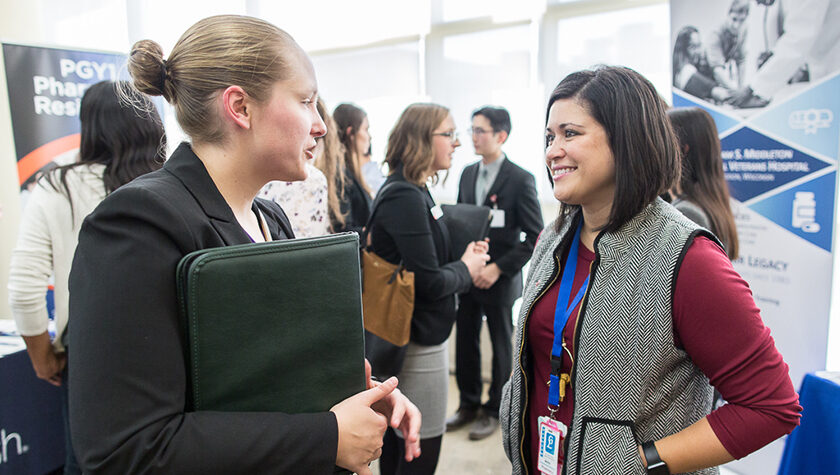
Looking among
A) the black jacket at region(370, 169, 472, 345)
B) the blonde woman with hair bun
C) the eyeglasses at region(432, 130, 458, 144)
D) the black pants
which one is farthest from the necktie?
the blonde woman with hair bun

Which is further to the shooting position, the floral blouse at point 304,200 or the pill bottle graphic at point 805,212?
the pill bottle graphic at point 805,212

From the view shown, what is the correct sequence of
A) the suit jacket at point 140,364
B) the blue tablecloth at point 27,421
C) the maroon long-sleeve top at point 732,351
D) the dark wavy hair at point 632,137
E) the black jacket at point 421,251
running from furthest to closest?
the blue tablecloth at point 27,421 < the black jacket at point 421,251 < the dark wavy hair at point 632,137 < the maroon long-sleeve top at point 732,351 < the suit jacket at point 140,364

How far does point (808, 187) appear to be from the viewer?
2322 millimetres

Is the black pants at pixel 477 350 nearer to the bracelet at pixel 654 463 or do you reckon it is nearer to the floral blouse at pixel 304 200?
the floral blouse at pixel 304 200

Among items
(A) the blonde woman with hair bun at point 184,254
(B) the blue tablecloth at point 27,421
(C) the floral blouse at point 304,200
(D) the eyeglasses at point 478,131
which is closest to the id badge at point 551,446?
(A) the blonde woman with hair bun at point 184,254

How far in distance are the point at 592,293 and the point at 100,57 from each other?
3367 millimetres

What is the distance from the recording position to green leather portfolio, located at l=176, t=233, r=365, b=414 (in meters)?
0.70

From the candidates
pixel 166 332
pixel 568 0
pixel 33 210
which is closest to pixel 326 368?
pixel 166 332

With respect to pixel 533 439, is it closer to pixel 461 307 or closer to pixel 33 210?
pixel 33 210

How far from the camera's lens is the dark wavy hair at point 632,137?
45.4 inches

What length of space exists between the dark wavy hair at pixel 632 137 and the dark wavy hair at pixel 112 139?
137 cm

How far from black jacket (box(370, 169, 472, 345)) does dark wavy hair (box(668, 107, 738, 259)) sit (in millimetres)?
933

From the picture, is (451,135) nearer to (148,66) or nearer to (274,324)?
(148,66)

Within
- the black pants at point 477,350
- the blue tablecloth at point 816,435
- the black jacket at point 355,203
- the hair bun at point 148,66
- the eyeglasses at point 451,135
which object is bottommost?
the black pants at point 477,350
